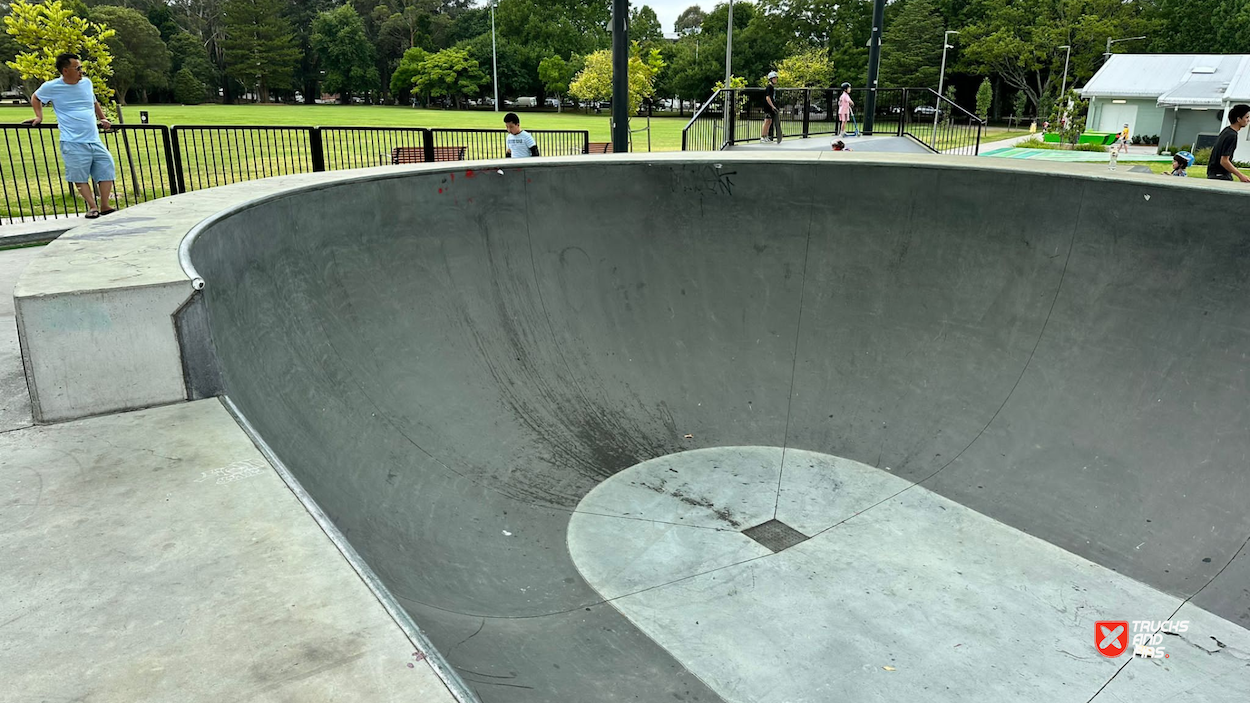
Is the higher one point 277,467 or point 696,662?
point 277,467

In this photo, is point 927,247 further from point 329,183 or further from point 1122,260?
point 329,183

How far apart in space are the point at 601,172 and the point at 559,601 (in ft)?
13.5

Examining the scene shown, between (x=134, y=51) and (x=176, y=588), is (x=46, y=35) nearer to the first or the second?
(x=176, y=588)

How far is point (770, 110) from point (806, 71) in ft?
158

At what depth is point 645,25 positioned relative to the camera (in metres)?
93.8

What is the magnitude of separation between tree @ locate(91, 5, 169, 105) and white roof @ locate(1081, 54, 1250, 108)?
7245 centimetres

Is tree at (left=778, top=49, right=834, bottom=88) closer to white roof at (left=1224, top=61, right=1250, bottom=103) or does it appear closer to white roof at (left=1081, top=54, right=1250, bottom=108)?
white roof at (left=1081, top=54, right=1250, bottom=108)

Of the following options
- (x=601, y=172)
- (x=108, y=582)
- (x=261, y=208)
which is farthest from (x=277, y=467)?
(x=601, y=172)

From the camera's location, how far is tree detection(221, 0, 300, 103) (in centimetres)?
7825

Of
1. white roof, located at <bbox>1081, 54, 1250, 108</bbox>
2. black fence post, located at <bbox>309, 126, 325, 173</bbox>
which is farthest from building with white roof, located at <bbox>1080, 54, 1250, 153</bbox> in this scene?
black fence post, located at <bbox>309, 126, 325, 173</bbox>

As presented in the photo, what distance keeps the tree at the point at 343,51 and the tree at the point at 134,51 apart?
17.5 metres

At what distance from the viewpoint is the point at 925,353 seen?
616 centimetres

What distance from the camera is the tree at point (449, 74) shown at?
80312mm

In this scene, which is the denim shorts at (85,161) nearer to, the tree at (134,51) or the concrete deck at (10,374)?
the concrete deck at (10,374)
